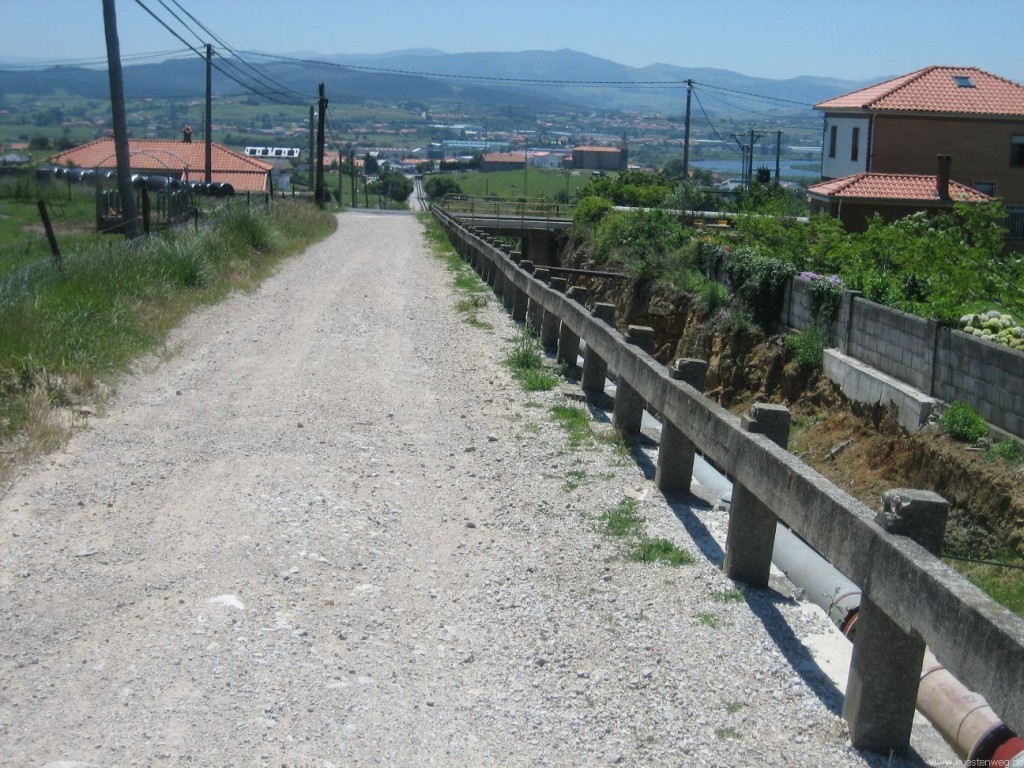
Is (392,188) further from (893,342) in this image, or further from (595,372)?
(595,372)

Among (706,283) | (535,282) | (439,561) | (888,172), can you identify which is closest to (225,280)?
(535,282)

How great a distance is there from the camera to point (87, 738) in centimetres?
429

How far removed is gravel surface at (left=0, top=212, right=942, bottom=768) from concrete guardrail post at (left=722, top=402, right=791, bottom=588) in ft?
0.38

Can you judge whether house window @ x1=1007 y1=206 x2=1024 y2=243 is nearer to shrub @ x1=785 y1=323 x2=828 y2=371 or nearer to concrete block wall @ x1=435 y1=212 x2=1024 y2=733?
shrub @ x1=785 y1=323 x2=828 y2=371

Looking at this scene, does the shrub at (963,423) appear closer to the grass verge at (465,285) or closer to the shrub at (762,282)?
the grass verge at (465,285)

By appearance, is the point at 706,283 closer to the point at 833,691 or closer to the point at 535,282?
the point at 535,282

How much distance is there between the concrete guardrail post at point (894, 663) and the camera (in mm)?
4348

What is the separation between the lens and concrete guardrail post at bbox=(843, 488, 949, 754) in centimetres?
435

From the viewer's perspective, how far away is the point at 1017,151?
46688mm

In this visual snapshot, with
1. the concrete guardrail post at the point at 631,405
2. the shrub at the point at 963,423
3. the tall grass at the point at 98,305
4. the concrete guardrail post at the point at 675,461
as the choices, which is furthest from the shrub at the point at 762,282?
the concrete guardrail post at the point at 675,461

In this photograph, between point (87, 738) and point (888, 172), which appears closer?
point (87, 738)

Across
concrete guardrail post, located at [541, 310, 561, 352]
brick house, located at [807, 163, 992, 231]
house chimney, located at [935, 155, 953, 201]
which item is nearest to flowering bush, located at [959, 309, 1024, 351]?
concrete guardrail post, located at [541, 310, 561, 352]

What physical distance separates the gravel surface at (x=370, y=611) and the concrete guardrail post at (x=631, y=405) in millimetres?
305

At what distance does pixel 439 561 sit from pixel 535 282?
293 inches
